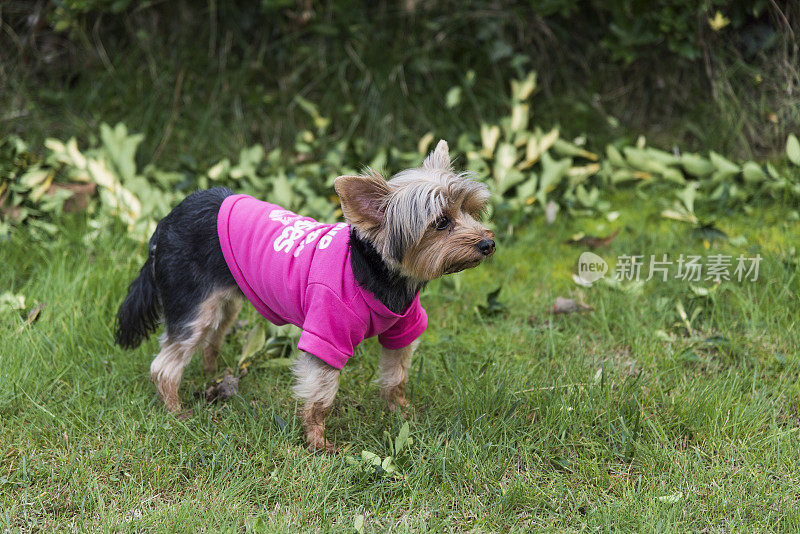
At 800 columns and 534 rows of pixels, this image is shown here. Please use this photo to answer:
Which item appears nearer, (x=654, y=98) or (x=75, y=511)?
(x=75, y=511)

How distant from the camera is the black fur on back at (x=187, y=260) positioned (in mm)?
3438

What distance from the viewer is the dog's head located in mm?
2939

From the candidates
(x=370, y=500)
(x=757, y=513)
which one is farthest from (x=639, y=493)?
(x=370, y=500)

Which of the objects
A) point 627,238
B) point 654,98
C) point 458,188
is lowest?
point 627,238

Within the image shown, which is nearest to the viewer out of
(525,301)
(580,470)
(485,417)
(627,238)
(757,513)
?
(757,513)

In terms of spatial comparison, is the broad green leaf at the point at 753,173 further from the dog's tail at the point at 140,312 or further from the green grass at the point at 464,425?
the dog's tail at the point at 140,312

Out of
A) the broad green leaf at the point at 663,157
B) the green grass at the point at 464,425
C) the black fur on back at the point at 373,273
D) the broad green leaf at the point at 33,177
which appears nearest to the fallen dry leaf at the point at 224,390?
the green grass at the point at 464,425

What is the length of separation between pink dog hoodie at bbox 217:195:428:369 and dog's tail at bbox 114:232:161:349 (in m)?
0.55

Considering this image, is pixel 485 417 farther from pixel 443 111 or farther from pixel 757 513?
pixel 443 111

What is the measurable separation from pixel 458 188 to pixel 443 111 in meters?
3.41

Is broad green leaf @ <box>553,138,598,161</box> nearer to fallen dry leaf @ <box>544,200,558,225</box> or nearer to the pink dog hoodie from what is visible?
fallen dry leaf @ <box>544,200,558,225</box>

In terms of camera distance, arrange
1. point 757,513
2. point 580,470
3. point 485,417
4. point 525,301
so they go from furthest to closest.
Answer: point 525,301 < point 485,417 < point 580,470 < point 757,513

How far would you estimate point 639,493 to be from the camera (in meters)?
2.96

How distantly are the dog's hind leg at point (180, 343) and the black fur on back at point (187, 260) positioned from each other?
0.04ft
